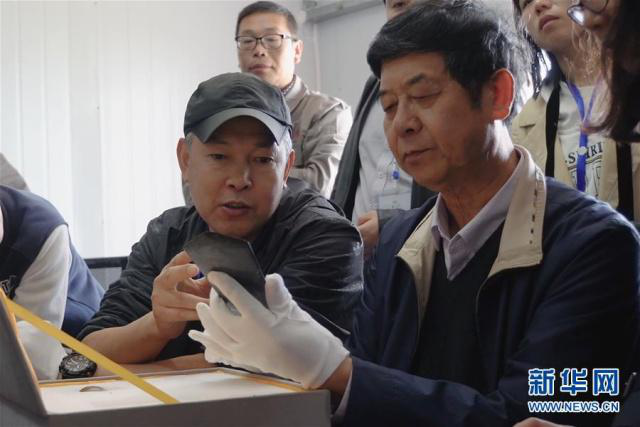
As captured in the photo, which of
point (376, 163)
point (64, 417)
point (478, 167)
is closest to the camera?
point (64, 417)

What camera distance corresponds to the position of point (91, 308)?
225 cm

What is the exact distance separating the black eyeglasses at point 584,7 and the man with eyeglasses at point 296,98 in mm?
1390

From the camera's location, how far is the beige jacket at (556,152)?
166 centimetres

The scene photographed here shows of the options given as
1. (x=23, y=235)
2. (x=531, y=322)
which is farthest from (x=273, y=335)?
(x=23, y=235)

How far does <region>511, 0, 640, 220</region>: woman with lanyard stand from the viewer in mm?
1737

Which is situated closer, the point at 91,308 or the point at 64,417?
the point at 64,417

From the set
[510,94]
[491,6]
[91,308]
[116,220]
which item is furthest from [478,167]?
[116,220]

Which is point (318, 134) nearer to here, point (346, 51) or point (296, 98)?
point (296, 98)

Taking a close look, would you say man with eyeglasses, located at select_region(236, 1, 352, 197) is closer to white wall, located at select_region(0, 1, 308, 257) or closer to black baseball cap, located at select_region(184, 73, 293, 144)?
black baseball cap, located at select_region(184, 73, 293, 144)

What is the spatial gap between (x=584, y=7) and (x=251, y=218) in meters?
0.72

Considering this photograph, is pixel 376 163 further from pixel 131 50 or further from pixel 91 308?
pixel 131 50

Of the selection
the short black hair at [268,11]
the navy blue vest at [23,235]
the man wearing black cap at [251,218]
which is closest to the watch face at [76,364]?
the man wearing black cap at [251,218]

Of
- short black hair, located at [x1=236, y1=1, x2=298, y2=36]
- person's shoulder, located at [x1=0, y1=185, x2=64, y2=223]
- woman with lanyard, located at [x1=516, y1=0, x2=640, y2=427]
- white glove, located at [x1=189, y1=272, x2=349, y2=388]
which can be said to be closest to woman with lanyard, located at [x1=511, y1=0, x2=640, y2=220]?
woman with lanyard, located at [x1=516, y1=0, x2=640, y2=427]

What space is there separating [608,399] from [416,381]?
0.78ft
